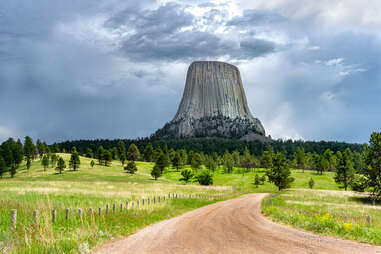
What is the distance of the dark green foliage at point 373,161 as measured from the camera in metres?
49.9

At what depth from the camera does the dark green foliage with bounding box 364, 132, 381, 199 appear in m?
49.9

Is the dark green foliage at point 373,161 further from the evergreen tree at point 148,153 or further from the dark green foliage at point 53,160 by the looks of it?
the evergreen tree at point 148,153

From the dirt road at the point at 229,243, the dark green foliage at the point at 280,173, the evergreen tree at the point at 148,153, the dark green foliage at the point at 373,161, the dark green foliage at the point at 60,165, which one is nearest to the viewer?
the dirt road at the point at 229,243

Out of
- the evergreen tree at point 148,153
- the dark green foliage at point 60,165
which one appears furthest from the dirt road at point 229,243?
the evergreen tree at point 148,153

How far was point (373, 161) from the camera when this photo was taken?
2019 inches

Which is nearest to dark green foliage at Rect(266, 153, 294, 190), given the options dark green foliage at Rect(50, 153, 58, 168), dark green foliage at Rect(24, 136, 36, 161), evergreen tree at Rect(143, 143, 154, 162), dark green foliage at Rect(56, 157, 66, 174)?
dark green foliage at Rect(56, 157, 66, 174)

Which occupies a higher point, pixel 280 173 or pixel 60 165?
pixel 60 165

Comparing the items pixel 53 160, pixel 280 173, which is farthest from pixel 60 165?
pixel 280 173

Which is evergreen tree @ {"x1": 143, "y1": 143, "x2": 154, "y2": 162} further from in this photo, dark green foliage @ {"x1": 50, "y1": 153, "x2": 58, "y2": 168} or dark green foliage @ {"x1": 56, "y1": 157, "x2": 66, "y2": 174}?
dark green foliage @ {"x1": 56, "y1": 157, "x2": 66, "y2": 174}

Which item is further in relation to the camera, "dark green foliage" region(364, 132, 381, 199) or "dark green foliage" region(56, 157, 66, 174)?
"dark green foliage" region(56, 157, 66, 174)

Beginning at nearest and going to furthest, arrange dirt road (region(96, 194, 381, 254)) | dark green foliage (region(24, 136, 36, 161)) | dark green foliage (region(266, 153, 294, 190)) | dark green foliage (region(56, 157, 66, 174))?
dirt road (region(96, 194, 381, 254)) → dark green foliage (region(266, 153, 294, 190)) → dark green foliage (region(56, 157, 66, 174)) → dark green foliage (region(24, 136, 36, 161))

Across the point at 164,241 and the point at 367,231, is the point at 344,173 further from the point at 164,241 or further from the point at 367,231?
the point at 164,241

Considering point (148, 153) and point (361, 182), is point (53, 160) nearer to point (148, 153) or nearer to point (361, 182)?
point (148, 153)

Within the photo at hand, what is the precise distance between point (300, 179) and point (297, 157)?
25.1m
